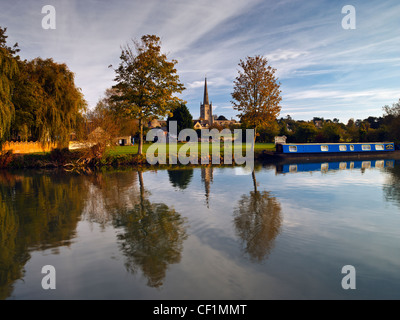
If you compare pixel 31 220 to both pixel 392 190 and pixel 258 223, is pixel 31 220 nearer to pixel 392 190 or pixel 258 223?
pixel 258 223

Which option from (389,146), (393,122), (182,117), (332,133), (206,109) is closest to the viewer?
(389,146)

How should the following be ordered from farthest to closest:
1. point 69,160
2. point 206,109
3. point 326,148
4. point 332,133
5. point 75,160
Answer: point 206,109
point 332,133
point 326,148
point 75,160
point 69,160

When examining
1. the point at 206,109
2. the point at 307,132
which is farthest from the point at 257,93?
the point at 206,109

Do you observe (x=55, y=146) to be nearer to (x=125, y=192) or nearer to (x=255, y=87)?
(x=125, y=192)

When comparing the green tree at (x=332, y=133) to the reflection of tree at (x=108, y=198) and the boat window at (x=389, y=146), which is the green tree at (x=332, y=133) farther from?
the reflection of tree at (x=108, y=198)

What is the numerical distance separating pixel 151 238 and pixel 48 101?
83.5 feet

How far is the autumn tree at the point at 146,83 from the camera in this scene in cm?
2819

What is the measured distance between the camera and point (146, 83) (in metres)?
28.8

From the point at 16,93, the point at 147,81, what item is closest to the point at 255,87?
the point at 147,81

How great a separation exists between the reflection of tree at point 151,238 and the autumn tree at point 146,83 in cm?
1916

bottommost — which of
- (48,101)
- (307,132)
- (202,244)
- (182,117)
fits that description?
(202,244)
